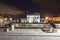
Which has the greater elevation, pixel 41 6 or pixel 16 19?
pixel 41 6

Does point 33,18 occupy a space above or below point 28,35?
above

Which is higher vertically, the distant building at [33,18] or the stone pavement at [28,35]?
the distant building at [33,18]

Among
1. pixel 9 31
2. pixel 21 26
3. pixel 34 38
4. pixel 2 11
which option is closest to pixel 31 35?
pixel 34 38

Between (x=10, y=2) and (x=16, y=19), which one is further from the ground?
(x=10, y=2)

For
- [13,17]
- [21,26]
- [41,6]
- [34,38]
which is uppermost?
[41,6]

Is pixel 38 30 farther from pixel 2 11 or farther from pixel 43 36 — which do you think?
pixel 2 11

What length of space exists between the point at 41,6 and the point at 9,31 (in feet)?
1.59

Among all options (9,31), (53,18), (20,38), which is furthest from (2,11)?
(53,18)

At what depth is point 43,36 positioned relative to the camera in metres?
1.37

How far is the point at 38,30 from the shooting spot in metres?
1.40

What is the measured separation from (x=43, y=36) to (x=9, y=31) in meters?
0.41

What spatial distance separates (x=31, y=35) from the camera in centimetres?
137

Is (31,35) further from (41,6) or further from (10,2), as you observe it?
(10,2)

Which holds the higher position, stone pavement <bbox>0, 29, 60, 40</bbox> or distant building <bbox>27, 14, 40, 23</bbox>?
distant building <bbox>27, 14, 40, 23</bbox>
